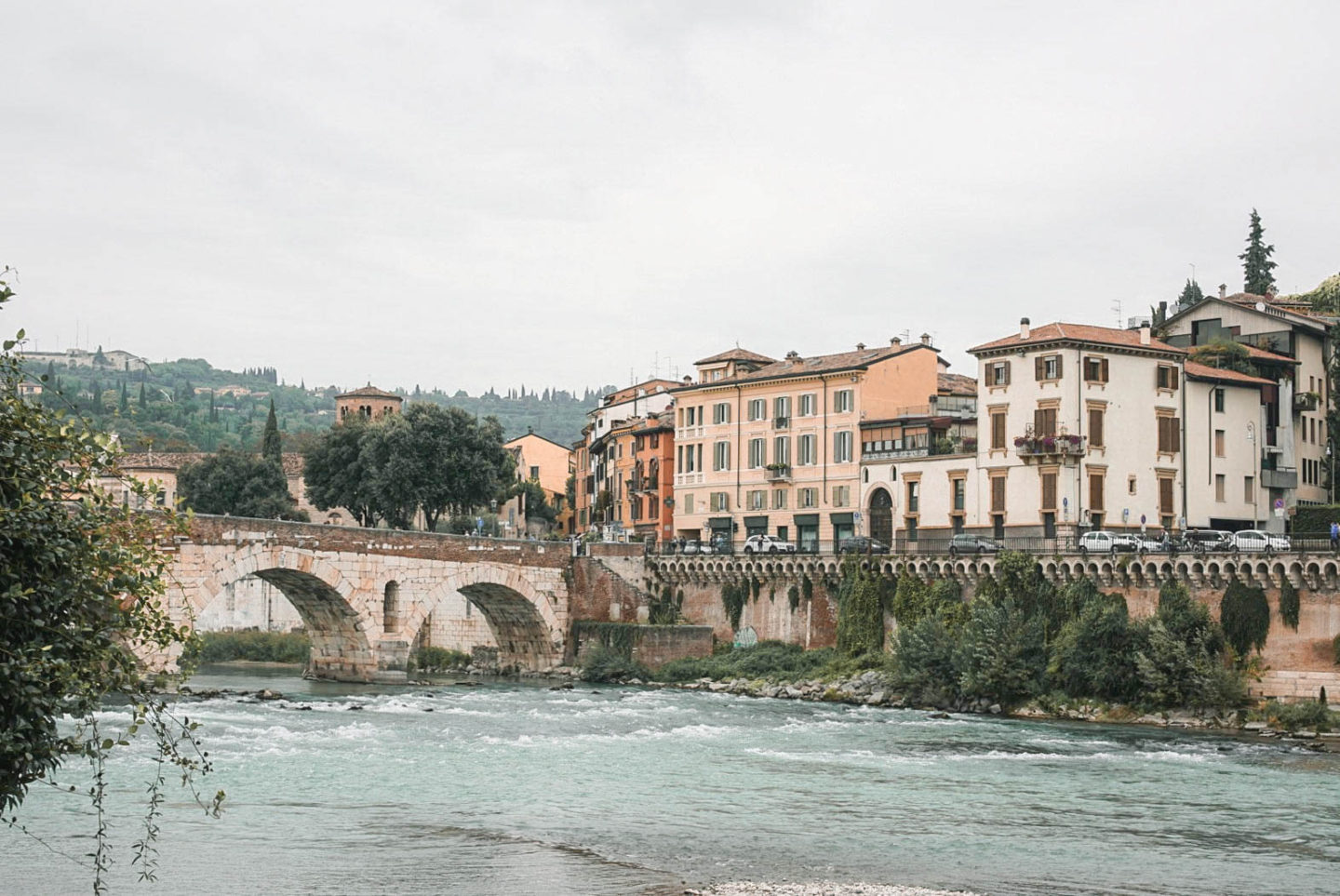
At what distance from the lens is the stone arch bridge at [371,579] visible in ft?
177

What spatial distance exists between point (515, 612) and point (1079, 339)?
25.8 meters

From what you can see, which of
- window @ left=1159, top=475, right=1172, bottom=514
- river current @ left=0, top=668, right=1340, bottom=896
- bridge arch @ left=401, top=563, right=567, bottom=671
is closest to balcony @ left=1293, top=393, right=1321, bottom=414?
window @ left=1159, top=475, right=1172, bottom=514

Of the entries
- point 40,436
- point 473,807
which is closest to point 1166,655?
point 473,807

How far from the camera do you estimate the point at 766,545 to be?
65812mm

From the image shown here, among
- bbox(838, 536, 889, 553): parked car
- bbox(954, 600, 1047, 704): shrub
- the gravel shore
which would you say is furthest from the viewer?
bbox(838, 536, 889, 553): parked car

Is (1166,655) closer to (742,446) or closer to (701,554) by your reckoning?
(701,554)

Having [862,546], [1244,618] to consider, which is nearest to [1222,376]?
[862,546]

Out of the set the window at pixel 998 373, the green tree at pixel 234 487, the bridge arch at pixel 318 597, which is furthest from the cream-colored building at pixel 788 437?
the green tree at pixel 234 487

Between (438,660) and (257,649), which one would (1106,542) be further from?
(257,649)

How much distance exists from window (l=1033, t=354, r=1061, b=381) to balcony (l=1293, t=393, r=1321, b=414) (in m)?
12.1

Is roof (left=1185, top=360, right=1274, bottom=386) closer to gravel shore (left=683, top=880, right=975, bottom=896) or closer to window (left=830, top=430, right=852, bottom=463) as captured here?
window (left=830, top=430, right=852, bottom=463)

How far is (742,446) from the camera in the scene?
72.9 meters

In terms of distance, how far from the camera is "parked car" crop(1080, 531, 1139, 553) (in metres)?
50.0

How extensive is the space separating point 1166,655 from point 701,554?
80.6 ft
